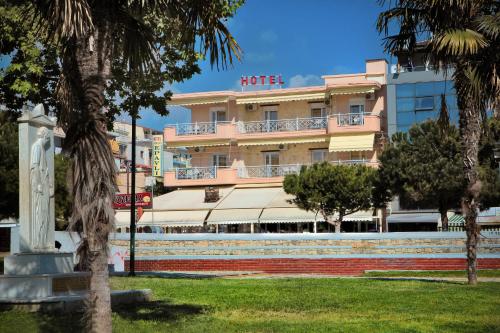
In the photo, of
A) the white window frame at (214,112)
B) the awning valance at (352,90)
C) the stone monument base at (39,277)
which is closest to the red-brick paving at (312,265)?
the stone monument base at (39,277)

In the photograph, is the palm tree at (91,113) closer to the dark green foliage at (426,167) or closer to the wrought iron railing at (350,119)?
the dark green foliage at (426,167)

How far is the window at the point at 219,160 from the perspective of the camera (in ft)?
179

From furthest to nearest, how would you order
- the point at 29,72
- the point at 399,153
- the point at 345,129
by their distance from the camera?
the point at 345,129 < the point at 399,153 < the point at 29,72

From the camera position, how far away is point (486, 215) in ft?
142

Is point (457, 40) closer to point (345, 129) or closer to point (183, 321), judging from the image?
point (183, 321)

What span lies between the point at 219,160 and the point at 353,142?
1075 centimetres

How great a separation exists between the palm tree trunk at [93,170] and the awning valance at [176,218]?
118 ft

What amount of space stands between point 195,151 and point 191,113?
3044 mm

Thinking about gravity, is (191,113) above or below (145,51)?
above

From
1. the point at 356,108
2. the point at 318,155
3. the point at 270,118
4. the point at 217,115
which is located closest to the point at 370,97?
the point at 356,108

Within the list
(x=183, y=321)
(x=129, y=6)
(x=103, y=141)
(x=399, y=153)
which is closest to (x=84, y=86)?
(x=103, y=141)

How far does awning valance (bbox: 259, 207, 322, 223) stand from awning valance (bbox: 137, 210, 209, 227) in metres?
4.60

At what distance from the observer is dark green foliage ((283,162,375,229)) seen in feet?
128

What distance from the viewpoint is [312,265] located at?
1130 inches
